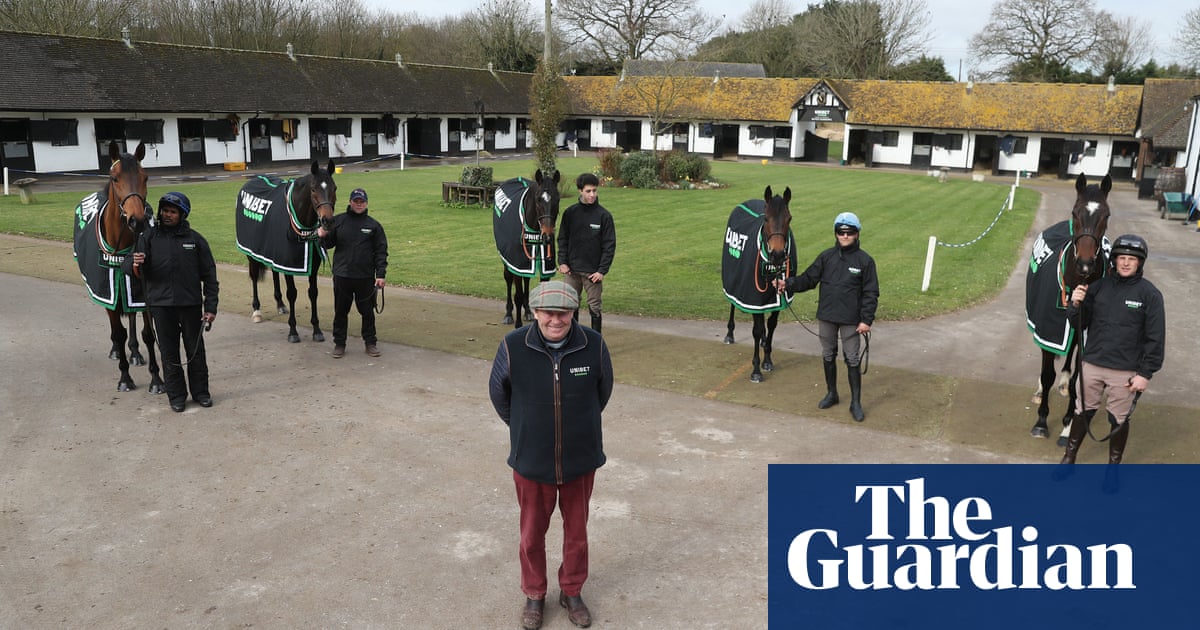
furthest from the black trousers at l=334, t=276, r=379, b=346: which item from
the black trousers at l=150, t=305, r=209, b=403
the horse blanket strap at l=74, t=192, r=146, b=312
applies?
the horse blanket strap at l=74, t=192, r=146, b=312

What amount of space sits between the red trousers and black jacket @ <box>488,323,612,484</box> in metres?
0.10

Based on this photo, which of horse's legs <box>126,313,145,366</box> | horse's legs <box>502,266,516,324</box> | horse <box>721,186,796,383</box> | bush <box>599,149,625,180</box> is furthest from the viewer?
bush <box>599,149,625,180</box>

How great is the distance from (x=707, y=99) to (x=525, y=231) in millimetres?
42384

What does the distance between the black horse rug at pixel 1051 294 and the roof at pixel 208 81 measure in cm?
3161

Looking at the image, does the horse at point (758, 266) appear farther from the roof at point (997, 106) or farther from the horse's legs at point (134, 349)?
the roof at point (997, 106)

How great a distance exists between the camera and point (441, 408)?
26.3 ft

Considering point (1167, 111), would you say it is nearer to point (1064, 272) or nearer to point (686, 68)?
point (686, 68)

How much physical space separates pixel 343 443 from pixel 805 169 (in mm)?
38909

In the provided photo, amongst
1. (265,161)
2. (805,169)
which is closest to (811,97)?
(805,169)

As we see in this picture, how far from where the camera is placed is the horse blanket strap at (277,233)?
10.1 meters

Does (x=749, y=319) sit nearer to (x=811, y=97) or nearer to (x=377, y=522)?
(x=377, y=522)

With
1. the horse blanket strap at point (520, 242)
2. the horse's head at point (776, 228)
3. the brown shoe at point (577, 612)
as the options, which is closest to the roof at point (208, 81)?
the horse blanket strap at point (520, 242)

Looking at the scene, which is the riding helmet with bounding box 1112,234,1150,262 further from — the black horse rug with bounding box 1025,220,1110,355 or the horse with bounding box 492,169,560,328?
the horse with bounding box 492,169,560,328

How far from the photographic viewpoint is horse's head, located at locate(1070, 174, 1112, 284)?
646 centimetres
